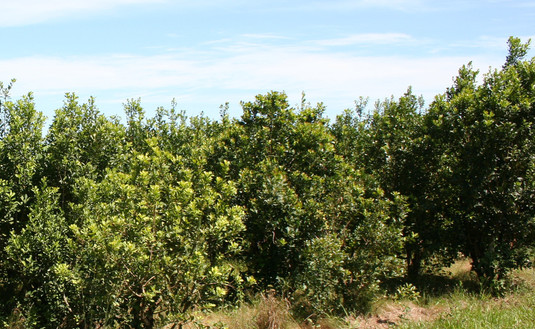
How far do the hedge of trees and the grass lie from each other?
0.34 meters

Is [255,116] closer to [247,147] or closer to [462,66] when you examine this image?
Answer: [247,147]

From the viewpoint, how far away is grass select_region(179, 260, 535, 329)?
772cm

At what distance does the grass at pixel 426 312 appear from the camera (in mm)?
7723

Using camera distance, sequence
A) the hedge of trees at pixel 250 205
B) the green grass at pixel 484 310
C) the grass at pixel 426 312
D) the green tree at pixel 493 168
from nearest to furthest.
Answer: the hedge of trees at pixel 250 205 < the green grass at pixel 484 310 < the grass at pixel 426 312 < the green tree at pixel 493 168

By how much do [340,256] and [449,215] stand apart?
15.5ft

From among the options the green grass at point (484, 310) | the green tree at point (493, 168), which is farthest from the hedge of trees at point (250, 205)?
the green grass at point (484, 310)

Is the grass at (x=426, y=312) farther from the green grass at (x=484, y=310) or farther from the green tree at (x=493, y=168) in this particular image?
the green tree at (x=493, y=168)

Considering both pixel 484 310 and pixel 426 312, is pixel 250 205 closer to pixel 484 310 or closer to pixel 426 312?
pixel 426 312

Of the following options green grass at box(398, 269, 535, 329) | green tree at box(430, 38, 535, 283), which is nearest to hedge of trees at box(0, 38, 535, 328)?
green tree at box(430, 38, 535, 283)

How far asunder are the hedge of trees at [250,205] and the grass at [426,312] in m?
0.34

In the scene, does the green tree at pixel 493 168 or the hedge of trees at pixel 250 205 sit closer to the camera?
the hedge of trees at pixel 250 205

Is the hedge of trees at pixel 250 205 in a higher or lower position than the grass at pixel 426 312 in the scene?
higher

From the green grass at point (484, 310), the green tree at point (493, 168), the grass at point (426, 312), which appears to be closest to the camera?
the green grass at point (484, 310)

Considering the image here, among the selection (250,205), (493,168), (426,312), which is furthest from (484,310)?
(250,205)
